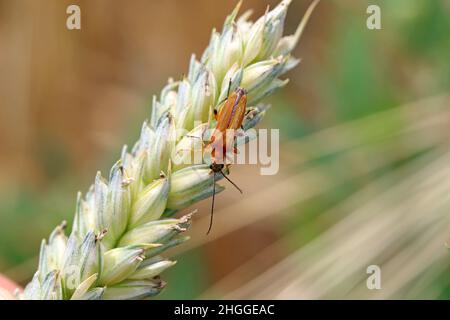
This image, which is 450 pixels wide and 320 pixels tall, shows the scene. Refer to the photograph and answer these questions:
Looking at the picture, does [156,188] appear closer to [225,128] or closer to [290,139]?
[225,128]

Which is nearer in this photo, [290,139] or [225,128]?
[225,128]

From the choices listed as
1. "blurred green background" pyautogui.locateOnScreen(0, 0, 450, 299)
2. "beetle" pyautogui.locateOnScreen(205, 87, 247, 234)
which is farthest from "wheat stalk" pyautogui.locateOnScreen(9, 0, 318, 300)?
"blurred green background" pyautogui.locateOnScreen(0, 0, 450, 299)

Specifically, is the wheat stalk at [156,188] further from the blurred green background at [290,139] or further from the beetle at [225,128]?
the blurred green background at [290,139]

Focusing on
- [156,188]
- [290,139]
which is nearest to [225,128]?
[156,188]

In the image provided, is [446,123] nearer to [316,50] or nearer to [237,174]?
[237,174]

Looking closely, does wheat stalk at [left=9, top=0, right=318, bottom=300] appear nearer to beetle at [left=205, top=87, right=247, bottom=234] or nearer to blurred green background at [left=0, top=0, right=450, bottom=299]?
beetle at [left=205, top=87, right=247, bottom=234]

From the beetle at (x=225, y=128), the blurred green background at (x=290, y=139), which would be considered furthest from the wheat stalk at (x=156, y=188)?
the blurred green background at (x=290, y=139)

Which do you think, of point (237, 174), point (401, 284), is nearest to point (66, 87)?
point (237, 174)
